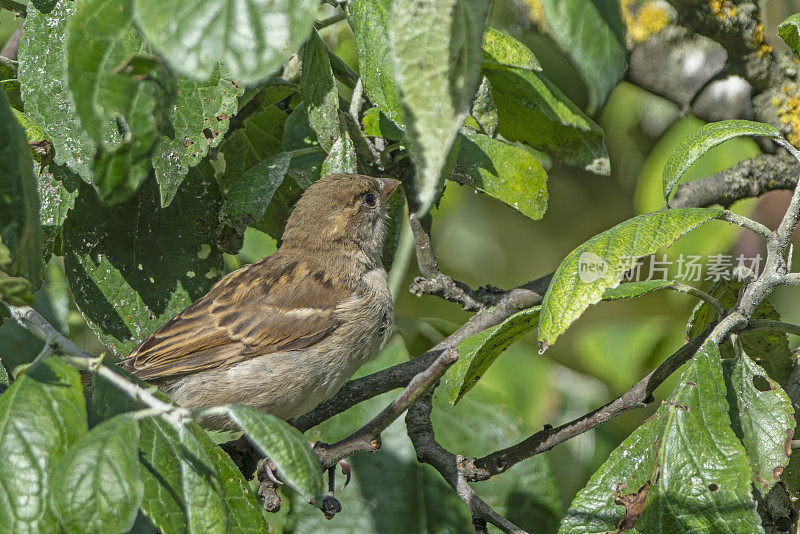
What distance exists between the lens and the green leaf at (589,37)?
134 cm

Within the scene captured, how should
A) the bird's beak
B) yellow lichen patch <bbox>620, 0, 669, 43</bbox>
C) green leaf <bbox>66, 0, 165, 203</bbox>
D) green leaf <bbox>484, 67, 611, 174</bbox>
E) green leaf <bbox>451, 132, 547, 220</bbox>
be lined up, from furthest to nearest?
1. yellow lichen patch <bbox>620, 0, 669, 43</bbox>
2. the bird's beak
3. green leaf <bbox>484, 67, 611, 174</bbox>
4. green leaf <bbox>451, 132, 547, 220</bbox>
5. green leaf <bbox>66, 0, 165, 203</bbox>

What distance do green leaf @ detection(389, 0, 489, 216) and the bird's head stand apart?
75.1 inches

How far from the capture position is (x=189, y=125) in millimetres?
1680

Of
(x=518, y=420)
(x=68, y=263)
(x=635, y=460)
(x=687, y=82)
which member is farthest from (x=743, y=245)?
(x=68, y=263)

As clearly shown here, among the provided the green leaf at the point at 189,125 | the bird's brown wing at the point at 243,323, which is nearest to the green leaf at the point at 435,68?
the green leaf at the point at 189,125

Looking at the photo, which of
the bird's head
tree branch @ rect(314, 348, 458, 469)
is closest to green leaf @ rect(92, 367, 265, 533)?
tree branch @ rect(314, 348, 458, 469)

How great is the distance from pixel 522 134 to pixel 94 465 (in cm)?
154

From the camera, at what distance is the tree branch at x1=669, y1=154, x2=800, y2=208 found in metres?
2.63

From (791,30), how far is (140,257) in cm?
150

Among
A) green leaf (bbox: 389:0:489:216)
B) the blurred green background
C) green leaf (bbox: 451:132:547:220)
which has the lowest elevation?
the blurred green background

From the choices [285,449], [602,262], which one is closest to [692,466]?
[602,262]

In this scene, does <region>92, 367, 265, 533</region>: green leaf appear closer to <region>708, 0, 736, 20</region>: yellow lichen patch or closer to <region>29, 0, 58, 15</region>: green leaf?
<region>29, 0, 58, 15</region>: green leaf

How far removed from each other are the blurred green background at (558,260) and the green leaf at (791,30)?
3.43 ft

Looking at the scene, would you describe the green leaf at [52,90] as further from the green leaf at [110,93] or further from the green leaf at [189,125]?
the green leaf at [110,93]
